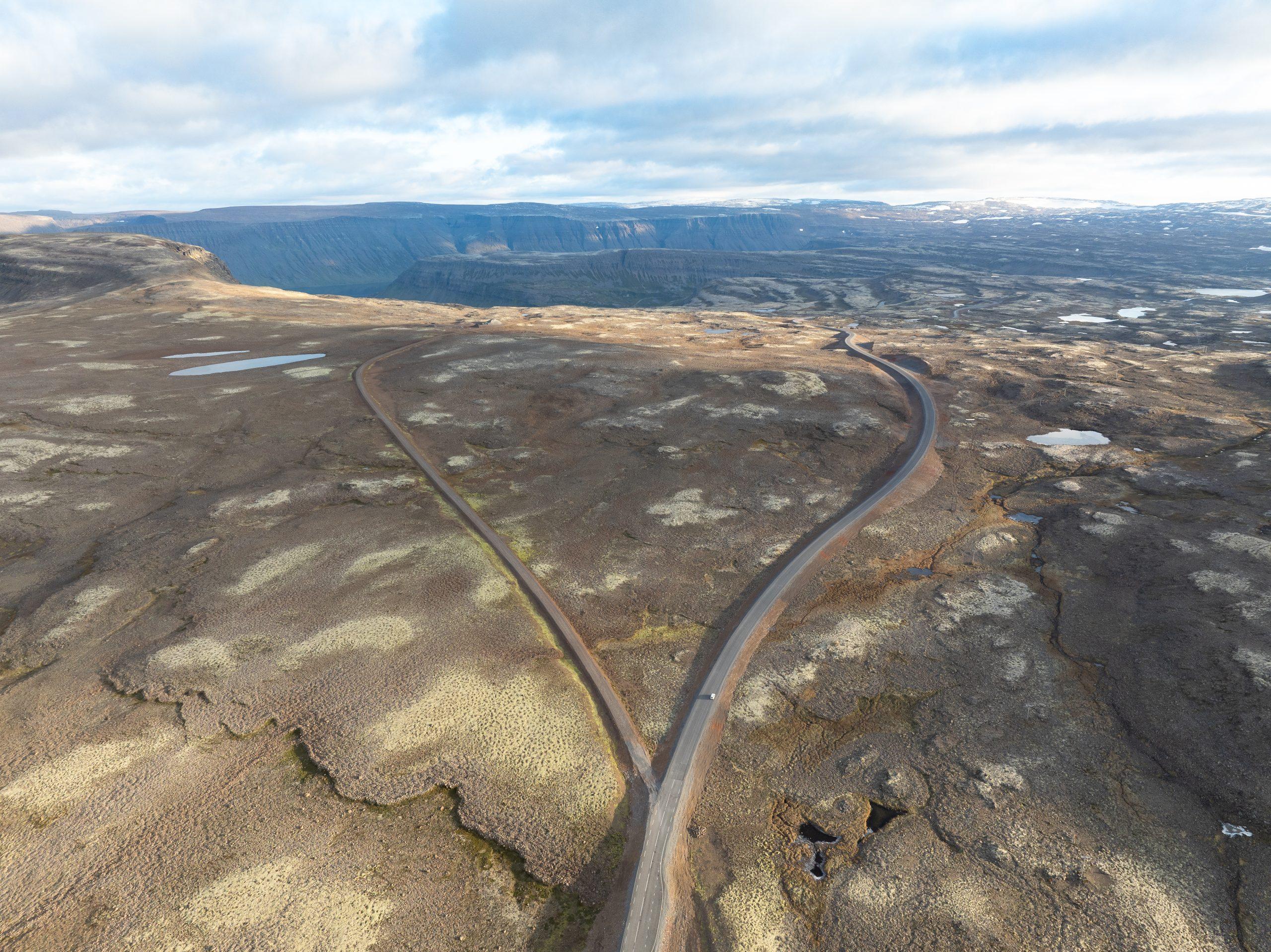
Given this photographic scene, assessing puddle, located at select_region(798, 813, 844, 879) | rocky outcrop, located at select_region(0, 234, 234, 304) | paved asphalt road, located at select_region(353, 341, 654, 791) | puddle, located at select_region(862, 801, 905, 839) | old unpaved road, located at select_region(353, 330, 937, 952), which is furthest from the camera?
rocky outcrop, located at select_region(0, 234, 234, 304)

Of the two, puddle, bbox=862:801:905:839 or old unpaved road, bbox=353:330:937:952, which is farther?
puddle, bbox=862:801:905:839

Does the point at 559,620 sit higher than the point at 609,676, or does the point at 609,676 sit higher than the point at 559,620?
the point at 559,620

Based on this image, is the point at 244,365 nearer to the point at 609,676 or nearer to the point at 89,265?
the point at 609,676

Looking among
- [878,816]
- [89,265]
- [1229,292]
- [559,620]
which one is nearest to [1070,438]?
[878,816]

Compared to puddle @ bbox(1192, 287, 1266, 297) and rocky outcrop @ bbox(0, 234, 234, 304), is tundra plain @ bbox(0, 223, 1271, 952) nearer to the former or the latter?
rocky outcrop @ bbox(0, 234, 234, 304)

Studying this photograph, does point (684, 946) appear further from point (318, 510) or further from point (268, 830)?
point (318, 510)

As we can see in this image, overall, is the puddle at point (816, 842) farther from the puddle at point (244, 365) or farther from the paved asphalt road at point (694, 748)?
the puddle at point (244, 365)

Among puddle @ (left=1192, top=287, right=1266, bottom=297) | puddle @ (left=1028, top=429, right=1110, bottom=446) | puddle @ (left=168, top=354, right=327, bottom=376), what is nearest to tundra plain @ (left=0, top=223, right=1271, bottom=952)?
puddle @ (left=1028, top=429, right=1110, bottom=446)
